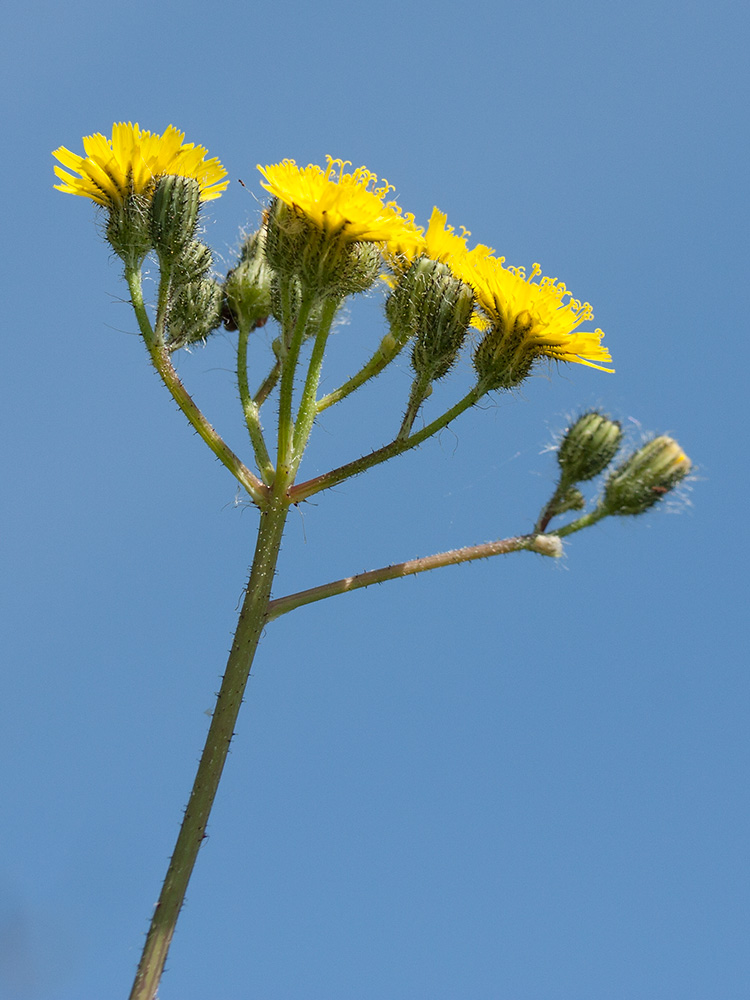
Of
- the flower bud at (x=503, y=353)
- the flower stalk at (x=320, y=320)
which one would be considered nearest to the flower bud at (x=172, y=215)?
the flower stalk at (x=320, y=320)

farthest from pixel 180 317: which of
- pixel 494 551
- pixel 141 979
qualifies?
pixel 141 979

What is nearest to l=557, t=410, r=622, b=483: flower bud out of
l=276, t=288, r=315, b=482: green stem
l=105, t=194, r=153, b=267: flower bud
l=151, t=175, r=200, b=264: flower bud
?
l=276, t=288, r=315, b=482: green stem

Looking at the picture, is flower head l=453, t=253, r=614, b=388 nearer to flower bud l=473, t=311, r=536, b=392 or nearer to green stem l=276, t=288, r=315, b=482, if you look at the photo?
flower bud l=473, t=311, r=536, b=392

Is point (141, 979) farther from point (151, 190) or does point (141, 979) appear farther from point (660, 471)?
point (151, 190)

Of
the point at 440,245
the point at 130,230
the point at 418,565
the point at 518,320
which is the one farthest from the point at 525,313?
the point at 130,230

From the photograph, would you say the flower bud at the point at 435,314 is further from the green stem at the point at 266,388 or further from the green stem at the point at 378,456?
the green stem at the point at 266,388

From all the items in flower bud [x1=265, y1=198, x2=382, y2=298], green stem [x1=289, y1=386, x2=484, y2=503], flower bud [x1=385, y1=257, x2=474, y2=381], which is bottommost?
green stem [x1=289, y1=386, x2=484, y2=503]
